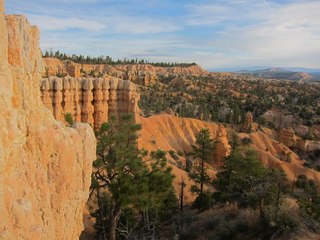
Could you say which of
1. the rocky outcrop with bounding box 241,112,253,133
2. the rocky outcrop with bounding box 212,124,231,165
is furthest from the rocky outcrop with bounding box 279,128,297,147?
the rocky outcrop with bounding box 212,124,231,165

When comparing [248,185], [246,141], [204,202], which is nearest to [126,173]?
[204,202]

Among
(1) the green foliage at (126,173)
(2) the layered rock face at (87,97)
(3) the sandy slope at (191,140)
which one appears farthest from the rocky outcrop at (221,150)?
(1) the green foliage at (126,173)

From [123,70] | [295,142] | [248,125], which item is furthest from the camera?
[123,70]

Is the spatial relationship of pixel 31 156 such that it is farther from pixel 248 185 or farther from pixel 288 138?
pixel 288 138

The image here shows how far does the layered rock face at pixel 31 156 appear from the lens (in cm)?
562

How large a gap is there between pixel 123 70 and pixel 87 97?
311 feet

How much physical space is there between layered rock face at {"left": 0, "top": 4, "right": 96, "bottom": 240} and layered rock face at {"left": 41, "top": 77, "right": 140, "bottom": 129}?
1763cm

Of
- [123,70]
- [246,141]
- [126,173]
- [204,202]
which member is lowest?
[246,141]

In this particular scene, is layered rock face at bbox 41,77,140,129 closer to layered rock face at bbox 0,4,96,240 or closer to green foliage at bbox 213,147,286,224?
green foliage at bbox 213,147,286,224

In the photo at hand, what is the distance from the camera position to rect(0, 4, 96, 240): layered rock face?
5621 mm

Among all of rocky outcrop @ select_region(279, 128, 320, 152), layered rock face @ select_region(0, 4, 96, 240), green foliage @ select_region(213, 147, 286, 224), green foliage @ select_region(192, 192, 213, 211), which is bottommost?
rocky outcrop @ select_region(279, 128, 320, 152)

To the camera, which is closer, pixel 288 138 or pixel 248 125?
pixel 288 138

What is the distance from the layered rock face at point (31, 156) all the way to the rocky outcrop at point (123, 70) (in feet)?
91.1

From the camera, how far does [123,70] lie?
120 metres
